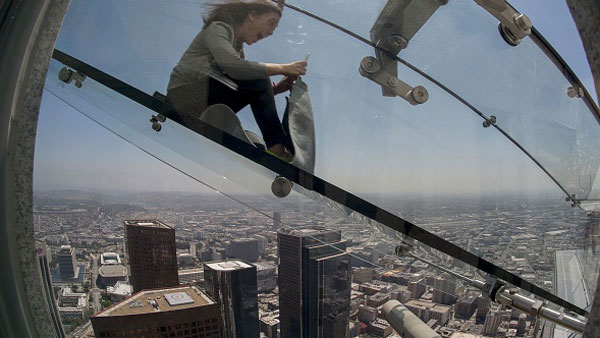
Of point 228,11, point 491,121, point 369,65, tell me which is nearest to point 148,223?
point 228,11

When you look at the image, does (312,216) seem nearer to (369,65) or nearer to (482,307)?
(369,65)

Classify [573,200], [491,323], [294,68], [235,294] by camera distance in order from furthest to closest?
[573,200]
[491,323]
[235,294]
[294,68]

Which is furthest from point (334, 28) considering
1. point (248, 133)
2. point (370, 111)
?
point (248, 133)

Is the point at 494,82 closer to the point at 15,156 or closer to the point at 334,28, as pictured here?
the point at 334,28

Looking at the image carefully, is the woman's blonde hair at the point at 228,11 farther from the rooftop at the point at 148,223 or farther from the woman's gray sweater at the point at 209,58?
the rooftop at the point at 148,223

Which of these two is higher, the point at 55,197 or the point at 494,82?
the point at 494,82

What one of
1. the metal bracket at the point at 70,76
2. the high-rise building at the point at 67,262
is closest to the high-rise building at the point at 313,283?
the high-rise building at the point at 67,262

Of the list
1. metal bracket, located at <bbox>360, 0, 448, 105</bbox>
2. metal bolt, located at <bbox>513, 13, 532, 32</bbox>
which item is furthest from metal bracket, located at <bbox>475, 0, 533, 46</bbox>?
metal bracket, located at <bbox>360, 0, 448, 105</bbox>
